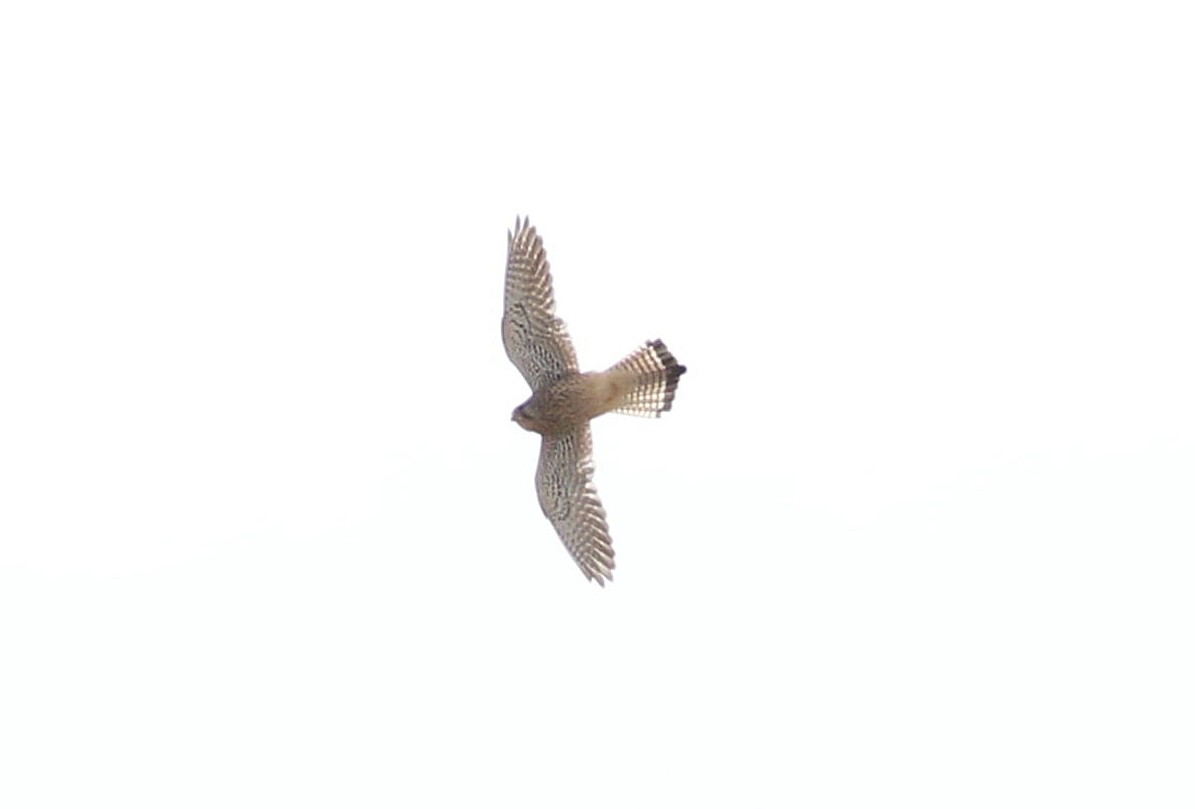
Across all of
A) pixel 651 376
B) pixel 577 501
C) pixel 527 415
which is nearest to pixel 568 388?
pixel 527 415

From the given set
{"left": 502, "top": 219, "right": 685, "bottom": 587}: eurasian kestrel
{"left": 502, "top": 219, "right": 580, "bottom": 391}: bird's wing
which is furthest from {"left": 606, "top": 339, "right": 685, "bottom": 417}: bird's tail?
{"left": 502, "top": 219, "right": 580, "bottom": 391}: bird's wing

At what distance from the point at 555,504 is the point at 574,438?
83 centimetres

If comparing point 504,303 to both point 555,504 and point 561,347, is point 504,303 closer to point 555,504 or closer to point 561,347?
point 561,347

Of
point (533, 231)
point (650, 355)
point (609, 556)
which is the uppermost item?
point (533, 231)

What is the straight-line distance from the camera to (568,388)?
2319 centimetres

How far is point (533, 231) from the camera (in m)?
23.4

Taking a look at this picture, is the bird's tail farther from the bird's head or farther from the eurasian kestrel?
the bird's head

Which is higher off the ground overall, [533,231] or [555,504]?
[533,231]

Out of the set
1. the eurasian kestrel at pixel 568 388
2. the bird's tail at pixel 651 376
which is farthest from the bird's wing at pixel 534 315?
the bird's tail at pixel 651 376

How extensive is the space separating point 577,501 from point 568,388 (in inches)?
52.3

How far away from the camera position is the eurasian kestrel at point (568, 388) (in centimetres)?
2295

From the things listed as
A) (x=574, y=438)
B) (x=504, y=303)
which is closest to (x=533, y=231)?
(x=504, y=303)

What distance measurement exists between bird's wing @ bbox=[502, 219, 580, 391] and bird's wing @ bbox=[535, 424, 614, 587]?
776 mm

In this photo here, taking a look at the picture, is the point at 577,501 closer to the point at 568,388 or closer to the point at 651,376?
the point at 568,388
